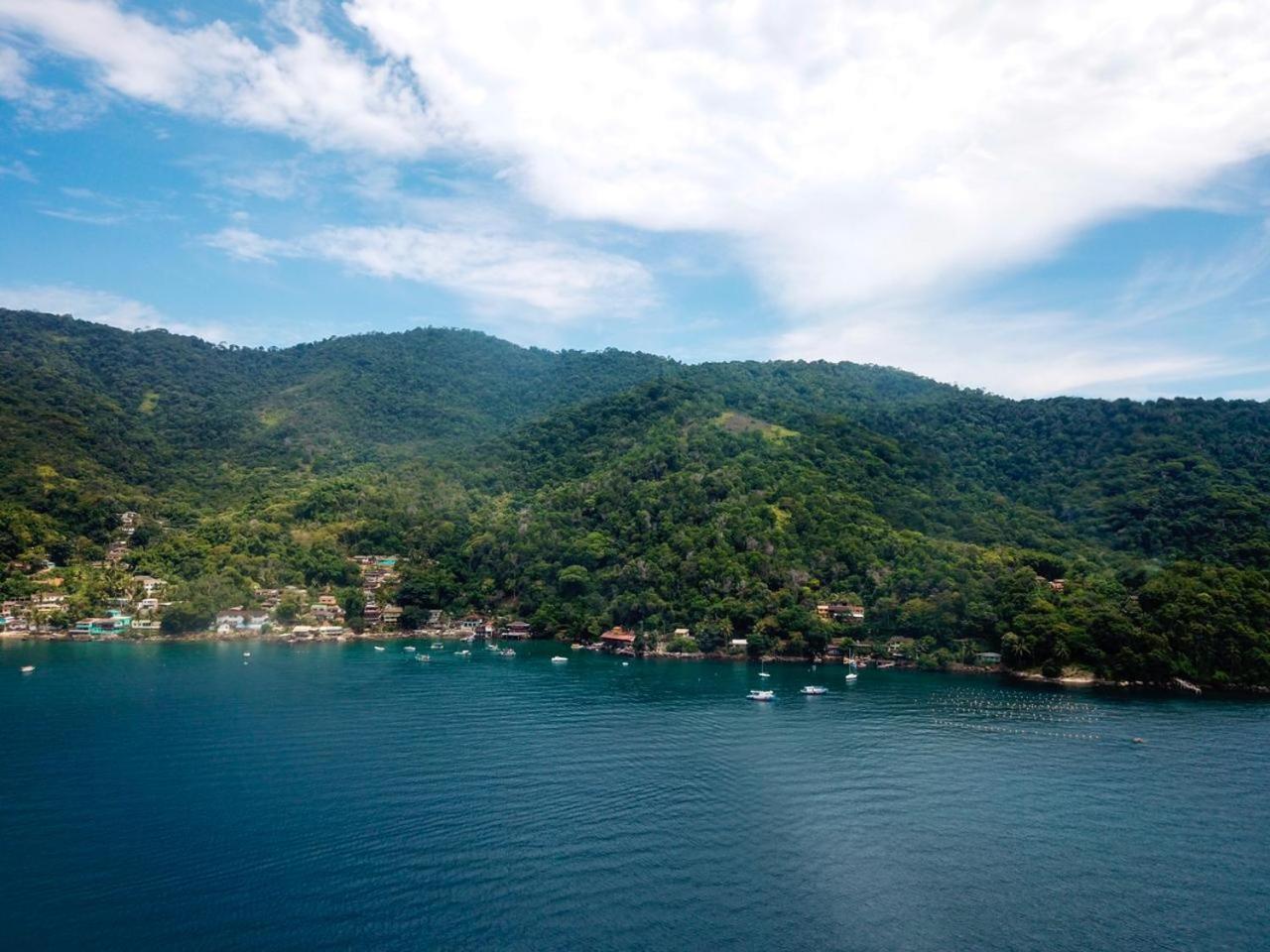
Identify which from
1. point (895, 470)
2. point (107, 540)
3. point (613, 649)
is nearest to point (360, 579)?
point (107, 540)

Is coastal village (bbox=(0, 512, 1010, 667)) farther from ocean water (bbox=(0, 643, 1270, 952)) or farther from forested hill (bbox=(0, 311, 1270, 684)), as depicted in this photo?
ocean water (bbox=(0, 643, 1270, 952))

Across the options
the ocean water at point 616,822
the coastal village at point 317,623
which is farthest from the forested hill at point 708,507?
the ocean water at point 616,822

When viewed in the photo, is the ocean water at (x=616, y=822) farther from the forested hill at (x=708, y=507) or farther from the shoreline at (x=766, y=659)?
the forested hill at (x=708, y=507)

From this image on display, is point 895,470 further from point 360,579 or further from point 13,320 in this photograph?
point 13,320

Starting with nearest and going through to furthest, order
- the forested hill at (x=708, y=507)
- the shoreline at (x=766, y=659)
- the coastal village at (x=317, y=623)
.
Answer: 1. the shoreline at (x=766, y=659)
2. the forested hill at (x=708, y=507)
3. the coastal village at (x=317, y=623)

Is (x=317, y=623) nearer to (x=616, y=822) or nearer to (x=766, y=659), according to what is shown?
(x=766, y=659)

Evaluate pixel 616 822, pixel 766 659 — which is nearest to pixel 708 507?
pixel 766 659

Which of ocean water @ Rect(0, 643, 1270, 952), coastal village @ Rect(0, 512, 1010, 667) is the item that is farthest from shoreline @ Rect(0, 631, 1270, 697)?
ocean water @ Rect(0, 643, 1270, 952)
